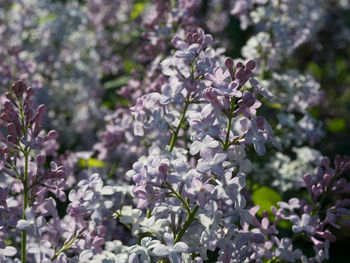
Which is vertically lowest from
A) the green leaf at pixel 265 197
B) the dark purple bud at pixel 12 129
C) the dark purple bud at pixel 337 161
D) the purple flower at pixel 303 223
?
the green leaf at pixel 265 197

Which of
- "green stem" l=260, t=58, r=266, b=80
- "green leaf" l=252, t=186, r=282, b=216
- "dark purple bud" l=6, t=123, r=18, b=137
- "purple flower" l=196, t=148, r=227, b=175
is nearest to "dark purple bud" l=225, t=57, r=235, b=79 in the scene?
"purple flower" l=196, t=148, r=227, b=175

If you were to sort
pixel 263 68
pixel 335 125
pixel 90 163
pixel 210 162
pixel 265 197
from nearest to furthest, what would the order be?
1. pixel 210 162
2. pixel 265 197
3. pixel 263 68
4. pixel 90 163
5. pixel 335 125

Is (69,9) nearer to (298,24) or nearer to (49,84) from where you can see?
(49,84)

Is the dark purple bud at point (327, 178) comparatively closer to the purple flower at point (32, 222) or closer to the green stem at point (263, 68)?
the purple flower at point (32, 222)

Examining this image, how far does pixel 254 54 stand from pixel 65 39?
1712 mm

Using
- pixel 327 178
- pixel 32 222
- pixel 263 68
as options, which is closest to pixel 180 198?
pixel 32 222

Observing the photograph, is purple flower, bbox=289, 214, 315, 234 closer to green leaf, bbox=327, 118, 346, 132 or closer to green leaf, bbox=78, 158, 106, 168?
green leaf, bbox=78, 158, 106, 168

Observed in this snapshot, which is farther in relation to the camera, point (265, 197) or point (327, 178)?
point (265, 197)

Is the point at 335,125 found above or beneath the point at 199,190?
above

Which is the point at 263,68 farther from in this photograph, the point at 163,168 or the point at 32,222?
the point at 32,222

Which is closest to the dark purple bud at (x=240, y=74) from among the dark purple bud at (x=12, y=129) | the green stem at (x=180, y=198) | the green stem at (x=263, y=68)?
the green stem at (x=180, y=198)

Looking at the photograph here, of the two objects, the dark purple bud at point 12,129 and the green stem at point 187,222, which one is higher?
the dark purple bud at point 12,129

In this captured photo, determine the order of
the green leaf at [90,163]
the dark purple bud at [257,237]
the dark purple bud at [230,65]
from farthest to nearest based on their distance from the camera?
the green leaf at [90,163]
the dark purple bud at [257,237]
the dark purple bud at [230,65]

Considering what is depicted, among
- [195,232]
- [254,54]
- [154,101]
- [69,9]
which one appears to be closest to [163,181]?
[195,232]
